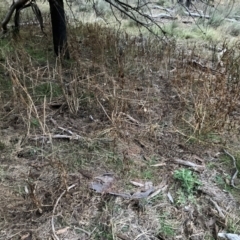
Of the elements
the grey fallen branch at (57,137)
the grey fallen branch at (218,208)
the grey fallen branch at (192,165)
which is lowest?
the grey fallen branch at (218,208)

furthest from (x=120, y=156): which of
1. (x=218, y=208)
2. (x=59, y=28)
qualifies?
(x=59, y=28)

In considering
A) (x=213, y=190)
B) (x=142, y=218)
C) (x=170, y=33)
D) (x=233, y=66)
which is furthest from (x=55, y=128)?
(x=170, y=33)

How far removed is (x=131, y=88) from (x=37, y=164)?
5.08 feet

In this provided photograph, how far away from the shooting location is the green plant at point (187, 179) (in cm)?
254

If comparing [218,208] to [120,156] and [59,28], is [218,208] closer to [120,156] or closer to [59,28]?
[120,156]

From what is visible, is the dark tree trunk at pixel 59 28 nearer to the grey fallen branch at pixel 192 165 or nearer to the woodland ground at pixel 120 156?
the woodland ground at pixel 120 156

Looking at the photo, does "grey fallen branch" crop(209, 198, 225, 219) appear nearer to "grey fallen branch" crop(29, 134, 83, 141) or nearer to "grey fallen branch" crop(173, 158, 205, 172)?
"grey fallen branch" crop(173, 158, 205, 172)

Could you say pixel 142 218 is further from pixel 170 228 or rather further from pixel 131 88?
pixel 131 88

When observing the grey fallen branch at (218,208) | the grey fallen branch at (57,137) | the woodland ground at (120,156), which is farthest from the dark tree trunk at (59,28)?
the grey fallen branch at (218,208)

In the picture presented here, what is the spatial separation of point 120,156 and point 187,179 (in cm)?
59

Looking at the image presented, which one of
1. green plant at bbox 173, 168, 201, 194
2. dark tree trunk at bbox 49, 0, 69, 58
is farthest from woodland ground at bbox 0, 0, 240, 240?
dark tree trunk at bbox 49, 0, 69, 58

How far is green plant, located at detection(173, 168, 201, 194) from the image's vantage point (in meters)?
2.54

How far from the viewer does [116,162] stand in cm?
274

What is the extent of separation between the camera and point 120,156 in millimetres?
2809
